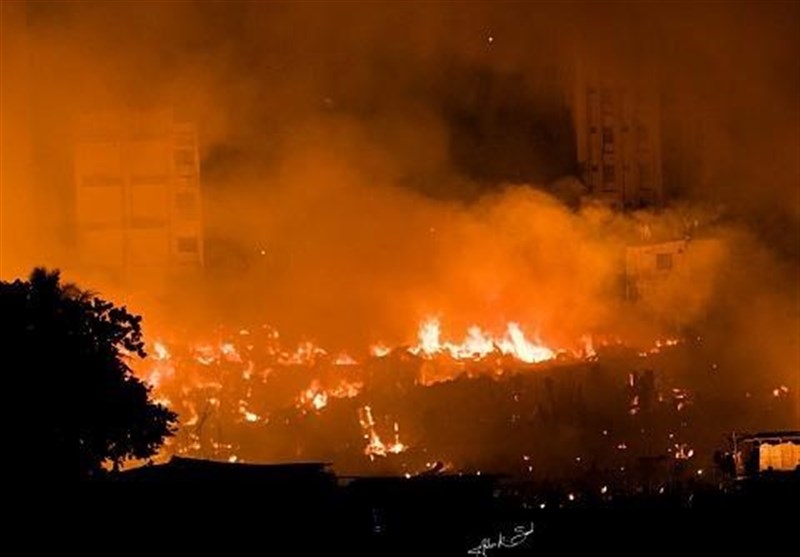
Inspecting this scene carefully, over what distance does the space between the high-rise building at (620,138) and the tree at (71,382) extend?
20.1 m

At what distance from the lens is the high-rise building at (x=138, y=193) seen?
29844 mm

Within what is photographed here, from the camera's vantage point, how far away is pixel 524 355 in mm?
29125

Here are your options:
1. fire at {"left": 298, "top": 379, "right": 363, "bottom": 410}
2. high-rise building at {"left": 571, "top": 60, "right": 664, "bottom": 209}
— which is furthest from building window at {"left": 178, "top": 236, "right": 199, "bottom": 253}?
high-rise building at {"left": 571, "top": 60, "right": 664, "bottom": 209}

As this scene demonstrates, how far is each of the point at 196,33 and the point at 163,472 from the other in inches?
751

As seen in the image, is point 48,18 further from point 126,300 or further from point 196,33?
point 126,300

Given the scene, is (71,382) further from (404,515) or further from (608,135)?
(608,135)

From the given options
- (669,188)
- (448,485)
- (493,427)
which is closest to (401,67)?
(669,188)

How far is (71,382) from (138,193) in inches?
717

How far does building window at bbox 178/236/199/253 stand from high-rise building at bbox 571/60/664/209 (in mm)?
9185

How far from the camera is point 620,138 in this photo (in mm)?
31984

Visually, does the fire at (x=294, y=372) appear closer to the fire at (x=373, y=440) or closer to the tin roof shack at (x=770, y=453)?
the fire at (x=373, y=440)

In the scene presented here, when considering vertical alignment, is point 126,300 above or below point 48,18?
below

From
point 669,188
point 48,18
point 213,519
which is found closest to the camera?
point 213,519

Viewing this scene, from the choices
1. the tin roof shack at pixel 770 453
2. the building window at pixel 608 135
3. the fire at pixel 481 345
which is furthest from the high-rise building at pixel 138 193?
the tin roof shack at pixel 770 453
